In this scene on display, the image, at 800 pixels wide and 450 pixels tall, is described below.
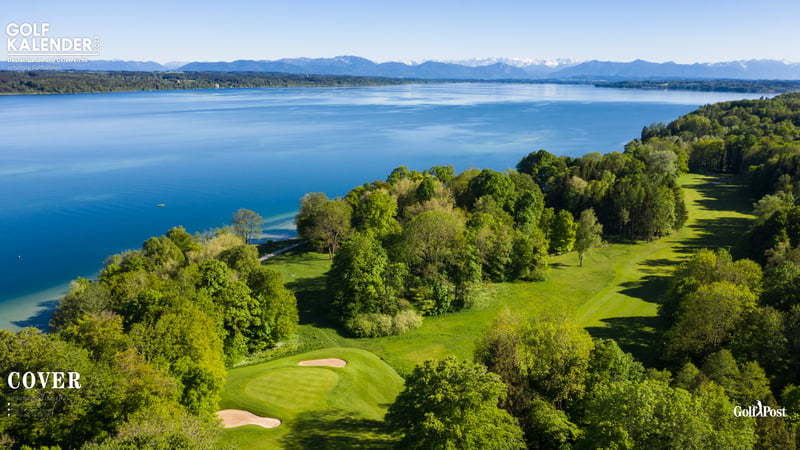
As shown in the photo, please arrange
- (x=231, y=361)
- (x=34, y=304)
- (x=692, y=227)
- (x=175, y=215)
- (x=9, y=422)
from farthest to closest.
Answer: (x=175, y=215) → (x=692, y=227) → (x=34, y=304) → (x=231, y=361) → (x=9, y=422)

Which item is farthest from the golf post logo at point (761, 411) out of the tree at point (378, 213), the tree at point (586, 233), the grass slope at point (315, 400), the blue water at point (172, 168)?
the blue water at point (172, 168)

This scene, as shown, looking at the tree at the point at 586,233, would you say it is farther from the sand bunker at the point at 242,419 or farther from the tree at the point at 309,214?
the sand bunker at the point at 242,419

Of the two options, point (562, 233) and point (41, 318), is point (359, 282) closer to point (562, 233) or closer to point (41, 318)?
point (562, 233)

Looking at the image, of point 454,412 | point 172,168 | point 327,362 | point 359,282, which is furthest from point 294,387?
point 172,168

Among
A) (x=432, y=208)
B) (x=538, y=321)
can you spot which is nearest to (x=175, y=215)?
(x=432, y=208)

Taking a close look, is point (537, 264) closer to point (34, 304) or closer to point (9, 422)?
point (9, 422)

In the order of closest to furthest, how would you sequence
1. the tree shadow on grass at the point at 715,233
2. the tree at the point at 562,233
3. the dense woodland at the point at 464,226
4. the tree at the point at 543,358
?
1. the tree at the point at 543,358
2. the dense woodland at the point at 464,226
3. the tree at the point at 562,233
4. the tree shadow on grass at the point at 715,233
